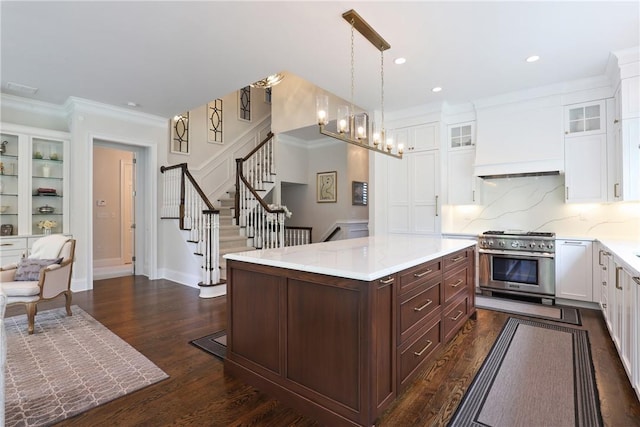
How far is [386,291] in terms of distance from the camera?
6.05 feet

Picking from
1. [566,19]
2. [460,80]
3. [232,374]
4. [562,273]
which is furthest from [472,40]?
[232,374]

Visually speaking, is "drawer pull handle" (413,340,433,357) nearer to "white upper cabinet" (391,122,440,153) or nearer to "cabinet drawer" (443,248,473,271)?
"cabinet drawer" (443,248,473,271)

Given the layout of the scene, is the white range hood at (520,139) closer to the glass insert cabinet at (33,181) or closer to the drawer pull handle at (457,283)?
the drawer pull handle at (457,283)

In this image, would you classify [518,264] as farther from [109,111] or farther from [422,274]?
[109,111]

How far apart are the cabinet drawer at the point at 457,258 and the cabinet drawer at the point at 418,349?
1.58 feet

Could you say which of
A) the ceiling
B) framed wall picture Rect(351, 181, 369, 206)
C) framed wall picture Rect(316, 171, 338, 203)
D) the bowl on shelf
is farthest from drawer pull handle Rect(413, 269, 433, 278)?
the bowl on shelf

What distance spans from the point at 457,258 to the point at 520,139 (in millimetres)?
2568

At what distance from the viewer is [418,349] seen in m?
2.23

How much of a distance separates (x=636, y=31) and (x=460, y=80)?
1624 millimetres

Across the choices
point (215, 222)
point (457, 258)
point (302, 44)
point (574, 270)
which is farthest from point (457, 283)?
point (215, 222)

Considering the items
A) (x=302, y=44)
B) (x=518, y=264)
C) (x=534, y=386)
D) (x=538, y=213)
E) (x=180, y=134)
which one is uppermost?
(x=302, y=44)

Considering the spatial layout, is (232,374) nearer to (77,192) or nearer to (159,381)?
(159,381)

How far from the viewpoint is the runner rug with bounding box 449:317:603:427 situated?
1.90m

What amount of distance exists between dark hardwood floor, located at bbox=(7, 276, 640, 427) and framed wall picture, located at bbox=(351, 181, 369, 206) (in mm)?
4231
